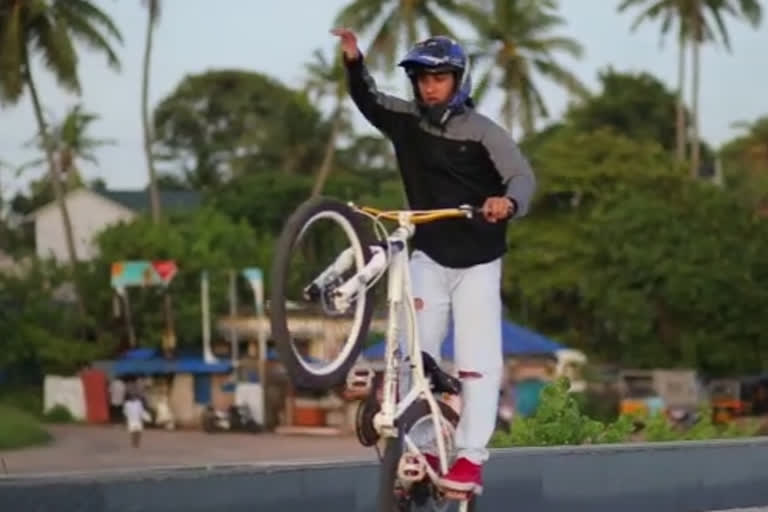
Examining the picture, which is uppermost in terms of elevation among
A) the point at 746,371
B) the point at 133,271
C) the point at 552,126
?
the point at 552,126

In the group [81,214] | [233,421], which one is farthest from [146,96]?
[81,214]

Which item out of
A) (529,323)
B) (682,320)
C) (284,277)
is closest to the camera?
(284,277)

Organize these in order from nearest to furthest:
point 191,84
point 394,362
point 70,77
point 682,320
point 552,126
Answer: point 394,362
point 682,320
point 70,77
point 552,126
point 191,84

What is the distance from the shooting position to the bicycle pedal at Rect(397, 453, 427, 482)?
20.5 ft

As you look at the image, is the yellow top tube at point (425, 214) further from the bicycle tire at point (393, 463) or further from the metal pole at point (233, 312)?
the metal pole at point (233, 312)

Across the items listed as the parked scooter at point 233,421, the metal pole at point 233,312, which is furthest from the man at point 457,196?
the metal pole at point 233,312

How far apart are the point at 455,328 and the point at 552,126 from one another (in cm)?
7584

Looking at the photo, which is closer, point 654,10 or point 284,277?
point 284,277

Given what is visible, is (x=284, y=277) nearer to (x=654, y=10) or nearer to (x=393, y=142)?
(x=393, y=142)

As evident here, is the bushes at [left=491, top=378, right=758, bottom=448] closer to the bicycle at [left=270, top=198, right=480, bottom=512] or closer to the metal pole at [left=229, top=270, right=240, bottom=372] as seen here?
the bicycle at [left=270, top=198, right=480, bottom=512]

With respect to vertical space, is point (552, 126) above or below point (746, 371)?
above

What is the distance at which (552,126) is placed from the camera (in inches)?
3214

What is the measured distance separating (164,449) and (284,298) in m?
36.6

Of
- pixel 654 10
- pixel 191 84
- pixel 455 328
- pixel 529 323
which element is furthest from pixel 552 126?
pixel 455 328
